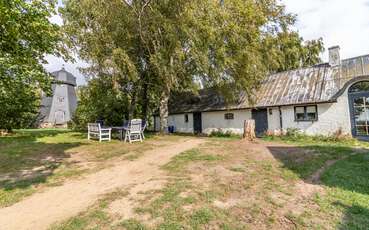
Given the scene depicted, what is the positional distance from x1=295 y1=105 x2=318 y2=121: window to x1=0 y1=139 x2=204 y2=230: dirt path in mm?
10711

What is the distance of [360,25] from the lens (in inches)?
742

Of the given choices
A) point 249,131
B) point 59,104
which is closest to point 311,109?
point 249,131

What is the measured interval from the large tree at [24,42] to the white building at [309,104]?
11700mm

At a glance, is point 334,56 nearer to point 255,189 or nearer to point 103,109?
point 255,189

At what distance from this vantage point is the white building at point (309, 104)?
12492 mm

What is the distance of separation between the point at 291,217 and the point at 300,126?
39.4ft

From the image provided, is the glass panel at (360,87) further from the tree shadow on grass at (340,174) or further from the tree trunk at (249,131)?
the tree trunk at (249,131)

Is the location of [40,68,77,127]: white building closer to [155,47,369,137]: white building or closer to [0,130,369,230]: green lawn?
[155,47,369,137]: white building

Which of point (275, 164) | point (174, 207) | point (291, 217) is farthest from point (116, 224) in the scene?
point (275, 164)

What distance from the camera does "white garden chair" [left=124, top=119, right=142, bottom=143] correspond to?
40.6 feet

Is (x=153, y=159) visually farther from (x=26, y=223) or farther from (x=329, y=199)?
(x=329, y=199)

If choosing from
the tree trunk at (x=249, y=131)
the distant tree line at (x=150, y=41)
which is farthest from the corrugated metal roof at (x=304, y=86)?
the tree trunk at (x=249, y=131)

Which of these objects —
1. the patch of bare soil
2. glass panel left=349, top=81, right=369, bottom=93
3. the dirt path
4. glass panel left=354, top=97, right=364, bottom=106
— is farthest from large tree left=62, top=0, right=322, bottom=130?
the dirt path

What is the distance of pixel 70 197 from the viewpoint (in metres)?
4.58
